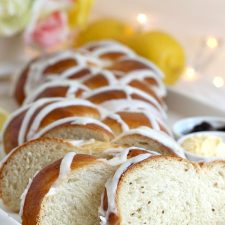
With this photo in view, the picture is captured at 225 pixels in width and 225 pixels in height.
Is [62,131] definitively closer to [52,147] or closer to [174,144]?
[52,147]

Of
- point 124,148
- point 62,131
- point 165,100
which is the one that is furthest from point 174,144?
point 165,100

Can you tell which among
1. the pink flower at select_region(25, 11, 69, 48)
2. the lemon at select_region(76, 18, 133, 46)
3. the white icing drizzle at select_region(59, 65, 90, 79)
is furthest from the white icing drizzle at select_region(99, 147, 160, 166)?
the lemon at select_region(76, 18, 133, 46)

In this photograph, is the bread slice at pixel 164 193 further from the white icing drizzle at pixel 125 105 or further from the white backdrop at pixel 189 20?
the white backdrop at pixel 189 20

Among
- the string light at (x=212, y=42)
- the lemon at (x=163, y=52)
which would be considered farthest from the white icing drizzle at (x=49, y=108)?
the string light at (x=212, y=42)

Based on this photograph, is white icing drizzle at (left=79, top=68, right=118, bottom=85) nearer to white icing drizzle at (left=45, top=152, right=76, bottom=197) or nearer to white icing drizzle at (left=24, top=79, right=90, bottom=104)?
white icing drizzle at (left=24, top=79, right=90, bottom=104)

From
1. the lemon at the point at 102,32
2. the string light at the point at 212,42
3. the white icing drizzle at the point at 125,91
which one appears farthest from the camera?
the string light at the point at 212,42
